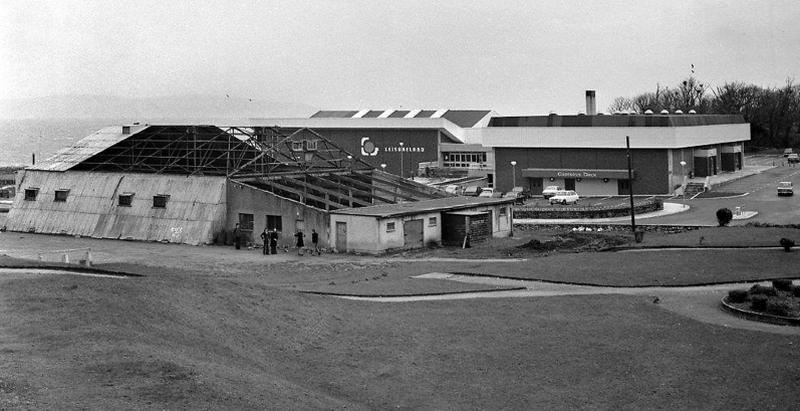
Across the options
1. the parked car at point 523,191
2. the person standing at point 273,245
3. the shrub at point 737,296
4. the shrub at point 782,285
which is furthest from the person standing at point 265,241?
the parked car at point 523,191

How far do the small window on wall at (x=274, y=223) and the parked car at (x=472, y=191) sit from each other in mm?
29671

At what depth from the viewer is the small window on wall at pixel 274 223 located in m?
50.5

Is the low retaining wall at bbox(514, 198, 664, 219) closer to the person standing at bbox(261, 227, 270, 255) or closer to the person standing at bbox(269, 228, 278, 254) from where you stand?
the person standing at bbox(269, 228, 278, 254)

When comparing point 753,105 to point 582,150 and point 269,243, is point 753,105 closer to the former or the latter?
point 582,150

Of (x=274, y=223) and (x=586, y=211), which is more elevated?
(x=586, y=211)

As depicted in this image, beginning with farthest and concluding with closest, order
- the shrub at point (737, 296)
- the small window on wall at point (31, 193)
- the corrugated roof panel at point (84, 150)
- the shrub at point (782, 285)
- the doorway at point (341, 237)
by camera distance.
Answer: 1. the corrugated roof panel at point (84, 150)
2. the small window on wall at point (31, 193)
3. the doorway at point (341, 237)
4. the shrub at point (782, 285)
5. the shrub at point (737, 296)

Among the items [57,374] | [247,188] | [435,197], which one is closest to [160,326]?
[57,374]

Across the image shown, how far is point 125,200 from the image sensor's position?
55969 mm

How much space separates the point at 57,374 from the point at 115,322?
4.06 metres

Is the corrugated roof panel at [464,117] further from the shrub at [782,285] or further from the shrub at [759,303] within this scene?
the shrub at [759,303]

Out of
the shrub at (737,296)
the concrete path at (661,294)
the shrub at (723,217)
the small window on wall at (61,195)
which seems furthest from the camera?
the small window on wall at (61,195)

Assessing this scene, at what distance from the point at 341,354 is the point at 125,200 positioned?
34.9 m

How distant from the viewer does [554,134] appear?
83062mm

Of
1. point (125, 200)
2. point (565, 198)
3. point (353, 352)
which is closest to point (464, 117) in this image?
point (565, 198)
